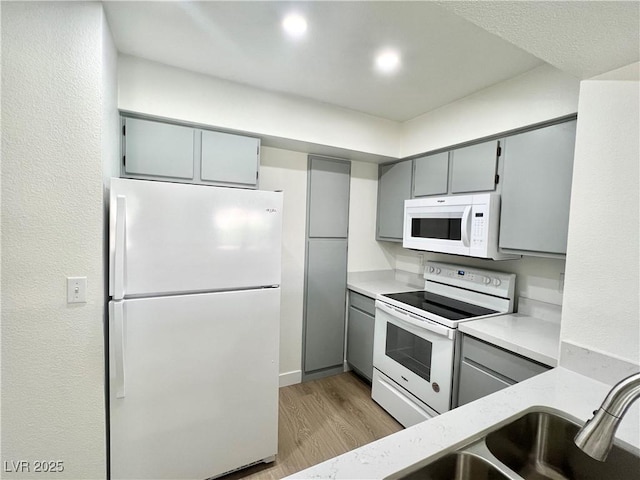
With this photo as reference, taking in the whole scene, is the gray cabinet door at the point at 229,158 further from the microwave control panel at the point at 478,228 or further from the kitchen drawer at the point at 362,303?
the microwave control panel at the point at 478,228

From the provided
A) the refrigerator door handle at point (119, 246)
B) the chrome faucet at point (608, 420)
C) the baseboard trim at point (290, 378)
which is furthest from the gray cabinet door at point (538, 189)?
the refrigerator door handle at point (119, 246)

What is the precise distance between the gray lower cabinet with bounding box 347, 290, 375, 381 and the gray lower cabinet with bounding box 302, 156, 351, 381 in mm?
95

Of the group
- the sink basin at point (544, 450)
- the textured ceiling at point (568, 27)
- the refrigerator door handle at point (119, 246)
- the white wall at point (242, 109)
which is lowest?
the sink basin at point (544, 450)

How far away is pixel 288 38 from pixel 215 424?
2.17 metres

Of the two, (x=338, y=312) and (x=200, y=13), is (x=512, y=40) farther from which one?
(x=338, y=312)

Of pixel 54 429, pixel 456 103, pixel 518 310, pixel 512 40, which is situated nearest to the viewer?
pixel 512 40

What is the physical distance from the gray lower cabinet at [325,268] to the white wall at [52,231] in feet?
5.57

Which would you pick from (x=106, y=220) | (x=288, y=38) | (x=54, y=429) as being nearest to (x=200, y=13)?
(x=288, y=38)

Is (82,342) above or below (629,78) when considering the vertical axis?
below

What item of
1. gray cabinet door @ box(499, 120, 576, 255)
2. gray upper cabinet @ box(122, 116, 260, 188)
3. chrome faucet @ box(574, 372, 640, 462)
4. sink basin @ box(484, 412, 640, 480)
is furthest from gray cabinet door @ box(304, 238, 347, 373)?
chrome faucet @ box(574, 372, 640, 462)

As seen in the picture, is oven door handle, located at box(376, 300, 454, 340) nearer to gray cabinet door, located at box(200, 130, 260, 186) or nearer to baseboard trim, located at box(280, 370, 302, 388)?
baseboard trim, located at box(280, 370, 302, 388)

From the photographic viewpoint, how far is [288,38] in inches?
61.2

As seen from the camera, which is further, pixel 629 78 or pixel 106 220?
pixel 106 220

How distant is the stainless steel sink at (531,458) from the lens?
2.58ft
